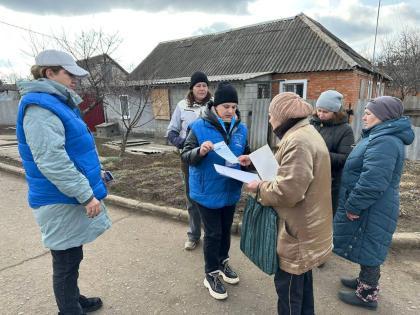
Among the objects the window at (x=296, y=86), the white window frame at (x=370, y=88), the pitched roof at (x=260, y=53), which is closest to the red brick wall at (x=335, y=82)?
the window at (x=296, y=86)

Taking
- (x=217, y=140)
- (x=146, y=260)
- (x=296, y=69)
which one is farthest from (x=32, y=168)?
(x=296, y=69)

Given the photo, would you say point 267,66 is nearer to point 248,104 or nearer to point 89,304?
point 248,104

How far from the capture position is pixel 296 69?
37.7ft

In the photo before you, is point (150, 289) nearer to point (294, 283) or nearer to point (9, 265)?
point (294, 283)

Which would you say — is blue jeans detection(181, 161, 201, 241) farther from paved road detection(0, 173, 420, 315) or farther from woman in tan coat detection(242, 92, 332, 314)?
woman in tan coat detection(242, 92, 332, 314)

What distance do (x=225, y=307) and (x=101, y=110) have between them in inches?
646

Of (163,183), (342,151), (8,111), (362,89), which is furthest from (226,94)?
(8,111)

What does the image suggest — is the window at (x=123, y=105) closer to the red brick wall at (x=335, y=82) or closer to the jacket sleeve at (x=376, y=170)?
the red brick wall at (x=335, y=82)

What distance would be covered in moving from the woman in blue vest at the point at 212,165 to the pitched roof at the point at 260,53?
348 inches

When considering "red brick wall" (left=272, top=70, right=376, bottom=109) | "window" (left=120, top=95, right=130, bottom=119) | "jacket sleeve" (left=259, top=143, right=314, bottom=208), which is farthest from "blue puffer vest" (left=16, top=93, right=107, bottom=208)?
"red brick wall" (left=272, top=70, right=376, bottom=109)

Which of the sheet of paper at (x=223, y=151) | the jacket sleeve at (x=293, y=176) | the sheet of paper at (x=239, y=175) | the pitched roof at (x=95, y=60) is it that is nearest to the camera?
the jacket sleeve at (x=293, y=176)

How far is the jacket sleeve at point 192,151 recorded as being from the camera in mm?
2313

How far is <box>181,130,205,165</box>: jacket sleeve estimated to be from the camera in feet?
7.59

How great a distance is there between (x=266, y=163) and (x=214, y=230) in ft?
3.16
